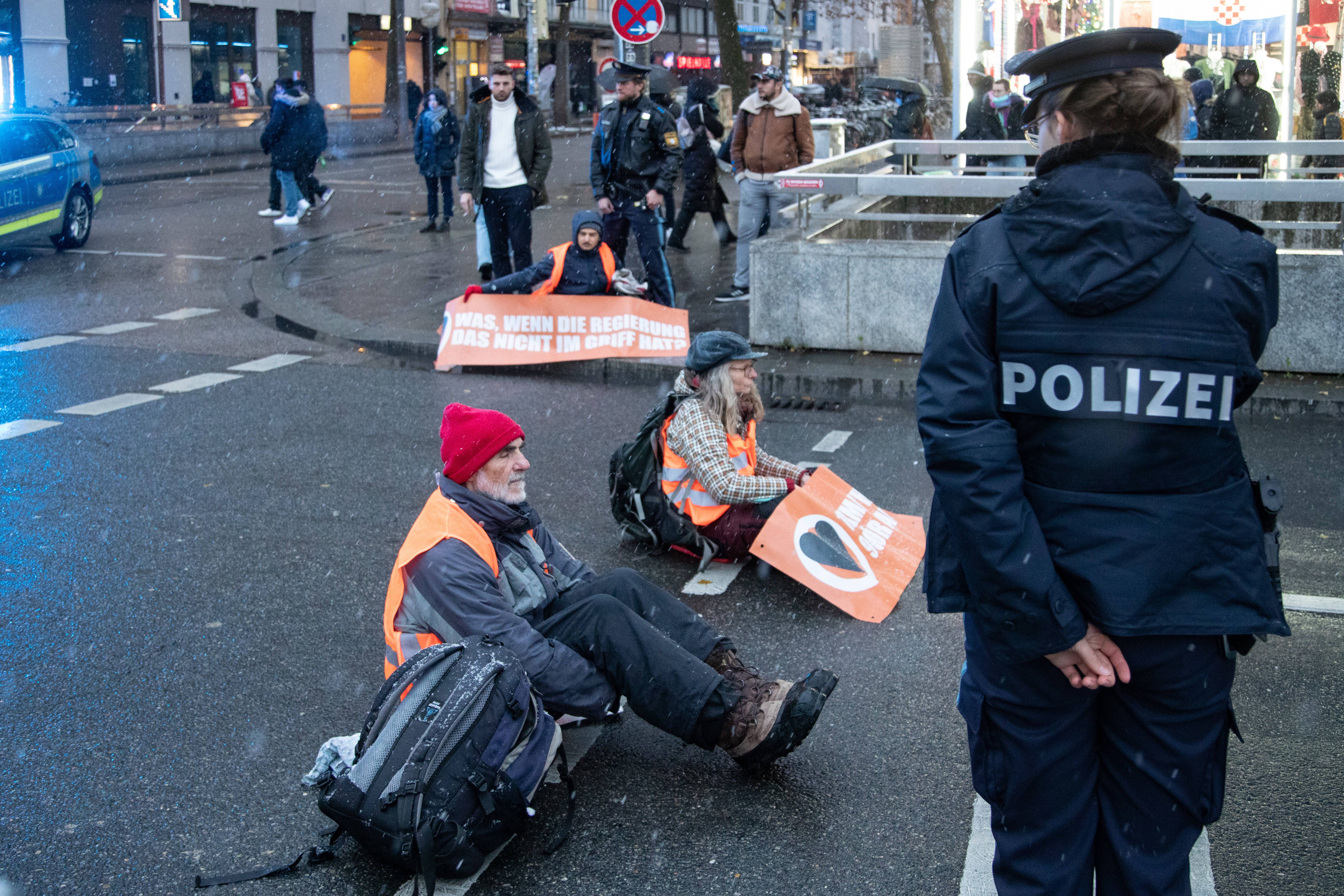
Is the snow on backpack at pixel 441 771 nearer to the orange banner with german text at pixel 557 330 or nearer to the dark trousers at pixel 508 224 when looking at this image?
the orange banner with german text at pixel 557 330

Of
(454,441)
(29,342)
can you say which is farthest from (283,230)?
(454,441)

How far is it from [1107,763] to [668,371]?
7.03m

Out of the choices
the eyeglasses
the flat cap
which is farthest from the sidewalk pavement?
the eyeglasses

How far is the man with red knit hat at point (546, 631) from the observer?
3641 millimetres

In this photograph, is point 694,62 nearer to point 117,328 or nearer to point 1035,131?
point 117,328

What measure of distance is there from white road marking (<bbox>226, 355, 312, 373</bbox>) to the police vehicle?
218 inches

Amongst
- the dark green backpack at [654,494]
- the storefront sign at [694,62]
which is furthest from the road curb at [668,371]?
the storefront sign at [694,62]

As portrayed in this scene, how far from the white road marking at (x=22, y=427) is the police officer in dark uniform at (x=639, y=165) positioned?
171 inches

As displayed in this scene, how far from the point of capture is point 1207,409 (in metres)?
2.13

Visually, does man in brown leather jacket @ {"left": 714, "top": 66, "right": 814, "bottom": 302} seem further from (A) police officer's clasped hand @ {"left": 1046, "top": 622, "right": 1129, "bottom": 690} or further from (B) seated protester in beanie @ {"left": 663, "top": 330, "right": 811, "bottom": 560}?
(A) police officer's clasped hand @ {"left": 1046, "top": 622, "right": 1129, "bottom": 690}

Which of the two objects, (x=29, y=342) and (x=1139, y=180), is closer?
(x=1139, y=180)

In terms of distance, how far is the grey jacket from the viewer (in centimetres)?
362

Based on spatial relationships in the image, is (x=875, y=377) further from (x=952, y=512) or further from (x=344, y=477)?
(x=952, y=512)

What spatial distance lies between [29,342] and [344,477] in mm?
4775
